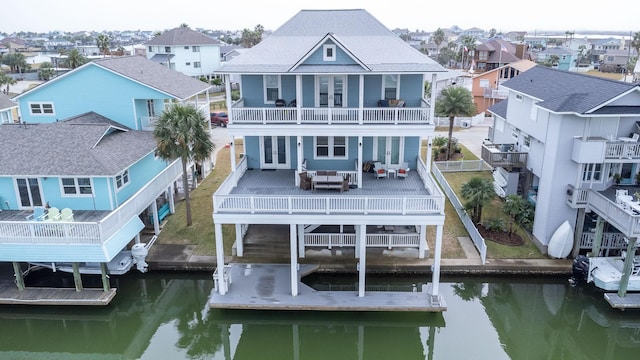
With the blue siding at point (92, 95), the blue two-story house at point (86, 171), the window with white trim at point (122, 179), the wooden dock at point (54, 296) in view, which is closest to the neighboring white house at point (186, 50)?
the blue siding at point (92, 95)

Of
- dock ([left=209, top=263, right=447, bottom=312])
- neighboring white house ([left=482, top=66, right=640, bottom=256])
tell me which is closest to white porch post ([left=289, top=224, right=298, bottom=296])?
dock ([left=209, top=263, right=447, bottom=312])

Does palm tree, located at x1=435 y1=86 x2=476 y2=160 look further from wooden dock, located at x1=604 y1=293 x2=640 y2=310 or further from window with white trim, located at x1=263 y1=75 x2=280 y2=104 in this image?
wooden dock, located at x1=604 y1=293 x2=640 y2=310

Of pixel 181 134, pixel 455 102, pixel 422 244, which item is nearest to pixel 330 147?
pixel 422 244

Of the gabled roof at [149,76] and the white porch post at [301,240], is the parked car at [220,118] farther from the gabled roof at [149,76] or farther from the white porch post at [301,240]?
the white porch post at [301,240]

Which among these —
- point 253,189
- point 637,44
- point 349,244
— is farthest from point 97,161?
point 637,44

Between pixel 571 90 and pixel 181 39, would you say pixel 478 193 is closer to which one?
pixel 571 90

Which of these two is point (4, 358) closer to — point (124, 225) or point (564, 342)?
point (124, 225)
